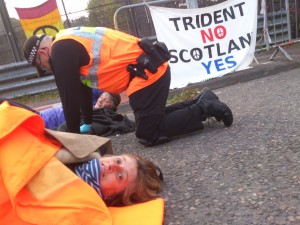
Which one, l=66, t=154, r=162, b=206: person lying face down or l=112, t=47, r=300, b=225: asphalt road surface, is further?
l=66, t=154, r=162, b=206: person lying face down

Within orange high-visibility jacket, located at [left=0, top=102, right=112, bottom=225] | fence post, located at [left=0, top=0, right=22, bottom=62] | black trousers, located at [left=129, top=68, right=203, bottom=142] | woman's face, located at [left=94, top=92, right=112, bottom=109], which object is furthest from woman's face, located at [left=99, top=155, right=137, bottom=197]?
fence post, located at [left=0, top=0, right=22, bottom=62]

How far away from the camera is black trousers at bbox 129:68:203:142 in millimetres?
3035

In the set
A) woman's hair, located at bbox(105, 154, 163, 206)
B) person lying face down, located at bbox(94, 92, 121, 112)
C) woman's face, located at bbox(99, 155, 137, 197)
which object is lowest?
person lying face down, located at bbox(94, 92, 121, 112)

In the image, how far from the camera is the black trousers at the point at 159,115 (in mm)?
3035

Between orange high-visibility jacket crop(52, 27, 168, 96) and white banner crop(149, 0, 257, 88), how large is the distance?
2.24m

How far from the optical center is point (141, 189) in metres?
2.11

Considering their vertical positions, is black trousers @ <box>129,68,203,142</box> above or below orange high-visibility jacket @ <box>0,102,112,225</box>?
below

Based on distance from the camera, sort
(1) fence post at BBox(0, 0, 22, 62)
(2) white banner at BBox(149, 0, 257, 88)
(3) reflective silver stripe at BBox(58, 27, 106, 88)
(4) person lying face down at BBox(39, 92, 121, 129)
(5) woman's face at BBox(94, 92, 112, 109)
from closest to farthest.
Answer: (3) reflective silver stripe at BBox(58, 27, 106, 88) < (4) person lying face down at BBox(39, 92, 121, 129) < (5) woman's face at BBox(94, 92, 112, 109) < (2) white banner at BBox(149, 0, 257, 88) < (1) fence post at BBox(0, 0, 22, 62)

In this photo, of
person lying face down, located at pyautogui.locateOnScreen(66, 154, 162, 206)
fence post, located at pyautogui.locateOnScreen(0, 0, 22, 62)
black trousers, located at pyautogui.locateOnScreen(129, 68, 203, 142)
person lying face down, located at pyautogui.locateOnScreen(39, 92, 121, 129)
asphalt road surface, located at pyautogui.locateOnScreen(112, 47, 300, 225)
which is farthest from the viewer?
fence post, located at pyautogui.locateOnScreen(0, 0, 22, 62)

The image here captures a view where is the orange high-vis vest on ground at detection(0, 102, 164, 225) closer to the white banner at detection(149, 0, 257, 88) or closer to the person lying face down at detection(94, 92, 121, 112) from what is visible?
Result: the person lying face down at detection(94, 92, 121, 112)

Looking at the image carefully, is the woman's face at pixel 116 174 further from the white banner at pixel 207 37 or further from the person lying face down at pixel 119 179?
the white banner at pixel 207 37

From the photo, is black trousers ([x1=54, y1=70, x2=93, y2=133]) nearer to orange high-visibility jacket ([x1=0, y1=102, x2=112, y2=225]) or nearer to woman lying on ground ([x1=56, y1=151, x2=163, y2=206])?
woman lying on ground ([x1=56, y1=151, x2=163, y2=206])

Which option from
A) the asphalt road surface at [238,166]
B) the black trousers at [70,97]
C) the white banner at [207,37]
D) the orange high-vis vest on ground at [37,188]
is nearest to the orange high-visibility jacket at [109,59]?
the black trousers at [70,97]

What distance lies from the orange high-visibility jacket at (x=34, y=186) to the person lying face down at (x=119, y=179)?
0.96ft
